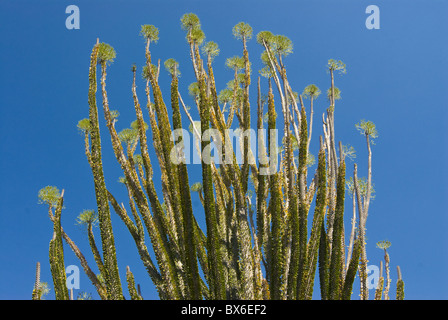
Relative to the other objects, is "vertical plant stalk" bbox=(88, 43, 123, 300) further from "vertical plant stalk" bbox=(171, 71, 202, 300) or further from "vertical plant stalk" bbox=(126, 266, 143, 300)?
"vertical plant stalk" bbox=(171, 71, 202, 300)

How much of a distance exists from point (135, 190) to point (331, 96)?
16.4ft

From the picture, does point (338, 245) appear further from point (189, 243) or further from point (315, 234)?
point (189, 243)

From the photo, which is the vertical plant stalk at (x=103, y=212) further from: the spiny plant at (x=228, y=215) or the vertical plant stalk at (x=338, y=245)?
the vertical plant stalk at (x=338, y=245)

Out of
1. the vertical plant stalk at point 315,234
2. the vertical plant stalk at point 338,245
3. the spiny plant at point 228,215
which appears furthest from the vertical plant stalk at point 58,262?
the vertical plant stalk at point 338,245

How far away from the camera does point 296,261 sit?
23.6ft

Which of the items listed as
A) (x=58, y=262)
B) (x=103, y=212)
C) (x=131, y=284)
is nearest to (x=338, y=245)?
(x=131, y=284)

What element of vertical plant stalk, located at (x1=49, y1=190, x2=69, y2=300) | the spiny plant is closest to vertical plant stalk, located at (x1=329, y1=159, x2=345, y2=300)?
the spiny plant
